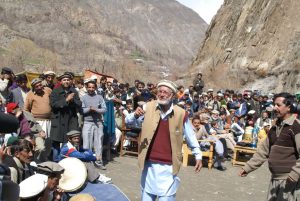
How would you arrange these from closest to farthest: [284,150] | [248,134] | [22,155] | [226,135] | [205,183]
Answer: [284,150]
[22,155]
[205,183]
[226,135]
[248,134]

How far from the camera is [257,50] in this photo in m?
31.3

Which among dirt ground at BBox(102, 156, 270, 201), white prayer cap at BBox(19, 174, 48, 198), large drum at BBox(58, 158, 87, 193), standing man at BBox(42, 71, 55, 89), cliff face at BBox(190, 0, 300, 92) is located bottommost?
dirt ground at BBox(102, 156, 270, 201)

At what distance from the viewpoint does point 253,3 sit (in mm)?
36562

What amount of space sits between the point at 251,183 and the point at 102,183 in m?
3.94

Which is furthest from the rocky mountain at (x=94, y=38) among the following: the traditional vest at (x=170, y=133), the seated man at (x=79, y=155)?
the traditional vest at (x=170, y=133)

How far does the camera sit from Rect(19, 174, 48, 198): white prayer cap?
12.6 ft

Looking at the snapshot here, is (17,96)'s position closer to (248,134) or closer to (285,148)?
(285,148)

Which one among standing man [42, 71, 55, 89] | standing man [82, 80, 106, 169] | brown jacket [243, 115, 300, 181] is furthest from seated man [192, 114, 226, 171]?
brown jacket [243, 115, 300, 181]

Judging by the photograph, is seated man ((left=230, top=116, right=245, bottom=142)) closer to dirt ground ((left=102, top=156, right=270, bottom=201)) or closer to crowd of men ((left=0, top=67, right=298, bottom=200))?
crowd of men ((left=0, top=67, right=298, bottom=200))

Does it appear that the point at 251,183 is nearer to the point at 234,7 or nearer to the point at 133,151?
the point at 133,151

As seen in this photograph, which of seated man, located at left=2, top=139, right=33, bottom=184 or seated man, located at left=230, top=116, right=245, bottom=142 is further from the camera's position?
seated man, located at left=230, top=116, right=245, bottom=142

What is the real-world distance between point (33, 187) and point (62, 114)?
4613 millimetres

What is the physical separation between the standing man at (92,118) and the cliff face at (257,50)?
634 inches

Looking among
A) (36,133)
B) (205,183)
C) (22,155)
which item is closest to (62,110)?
(36,133)
